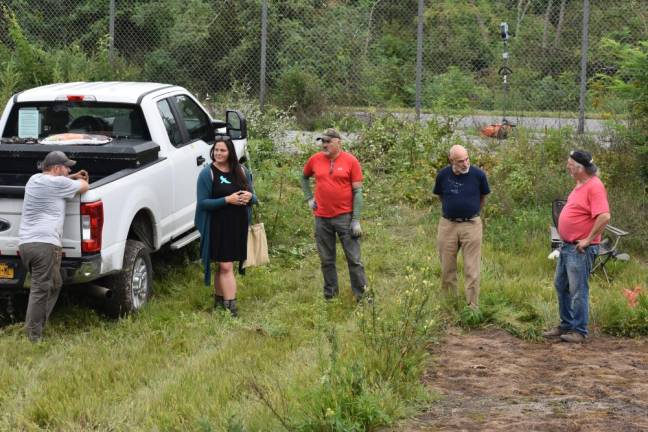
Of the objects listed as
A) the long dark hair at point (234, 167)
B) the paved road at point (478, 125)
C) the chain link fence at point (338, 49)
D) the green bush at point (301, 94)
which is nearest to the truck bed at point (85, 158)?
the long dark hair at point (234, 167)

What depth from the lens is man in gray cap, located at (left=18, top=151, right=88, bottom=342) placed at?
28.9 ft

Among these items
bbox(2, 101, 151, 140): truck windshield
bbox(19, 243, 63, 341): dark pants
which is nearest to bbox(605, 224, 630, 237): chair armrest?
bbox(2, 101, 151, 140): truck windshield

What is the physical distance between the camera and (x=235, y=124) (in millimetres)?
12516

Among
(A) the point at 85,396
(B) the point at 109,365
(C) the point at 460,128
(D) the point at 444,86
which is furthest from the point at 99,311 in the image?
(D) the point at 444,86

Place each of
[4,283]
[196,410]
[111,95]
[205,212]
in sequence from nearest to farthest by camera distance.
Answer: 1. [196,410]
2. [4,283]
3. [205,212]
4. [111,95]

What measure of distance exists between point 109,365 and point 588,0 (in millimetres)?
11950

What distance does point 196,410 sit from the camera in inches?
273

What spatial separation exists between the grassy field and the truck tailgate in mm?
773

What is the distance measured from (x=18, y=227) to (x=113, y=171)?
52.3 inches

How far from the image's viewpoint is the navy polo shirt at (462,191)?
390 inches

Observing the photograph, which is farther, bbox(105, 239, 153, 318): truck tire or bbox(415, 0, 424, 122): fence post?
bbox(415, 0, 424, 122): fence post

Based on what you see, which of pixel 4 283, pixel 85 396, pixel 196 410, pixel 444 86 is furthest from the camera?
pixel 444 86

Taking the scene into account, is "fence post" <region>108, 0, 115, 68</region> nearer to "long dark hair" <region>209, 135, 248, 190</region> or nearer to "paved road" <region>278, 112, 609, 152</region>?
"paved road" <region>278, 112, 609, 152</region>

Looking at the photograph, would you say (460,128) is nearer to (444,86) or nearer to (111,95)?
(444,86)
